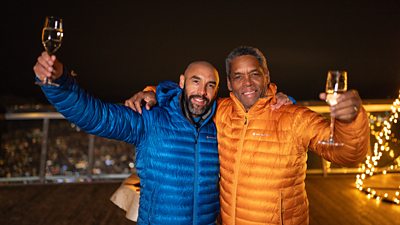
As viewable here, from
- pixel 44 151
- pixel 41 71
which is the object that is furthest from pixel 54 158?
pixel 41 71

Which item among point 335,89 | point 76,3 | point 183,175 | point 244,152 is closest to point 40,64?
point 183,175

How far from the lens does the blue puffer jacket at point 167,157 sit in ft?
5.23

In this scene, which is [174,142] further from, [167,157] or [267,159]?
[267,159]

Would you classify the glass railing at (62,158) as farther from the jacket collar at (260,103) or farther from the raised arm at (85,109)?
the jacket collar at (260,103)

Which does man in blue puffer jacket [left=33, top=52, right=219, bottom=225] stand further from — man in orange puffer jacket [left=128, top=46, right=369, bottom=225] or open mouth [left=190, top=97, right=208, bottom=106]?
man in orange puffer jacket [left=128, top=46, right=369, bottom=225]

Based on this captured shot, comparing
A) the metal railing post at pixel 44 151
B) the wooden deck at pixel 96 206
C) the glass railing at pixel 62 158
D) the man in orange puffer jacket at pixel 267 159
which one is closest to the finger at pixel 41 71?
the man in orange puffer jacket at pixel 267 159

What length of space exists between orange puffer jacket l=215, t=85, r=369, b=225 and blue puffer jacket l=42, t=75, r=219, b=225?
123mm

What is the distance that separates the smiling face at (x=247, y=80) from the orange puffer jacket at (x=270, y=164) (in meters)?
0.08

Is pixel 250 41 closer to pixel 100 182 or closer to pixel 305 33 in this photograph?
pixel 305 33

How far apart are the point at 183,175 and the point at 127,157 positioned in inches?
150

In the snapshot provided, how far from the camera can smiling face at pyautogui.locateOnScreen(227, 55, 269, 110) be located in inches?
69.1

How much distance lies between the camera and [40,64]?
1287 mm

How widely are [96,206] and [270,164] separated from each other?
2.78 m

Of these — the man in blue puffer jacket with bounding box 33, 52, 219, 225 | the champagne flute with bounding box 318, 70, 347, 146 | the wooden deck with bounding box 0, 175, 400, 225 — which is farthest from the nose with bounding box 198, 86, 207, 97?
the wooden deck with bounding box 0, 175, 400, 225
